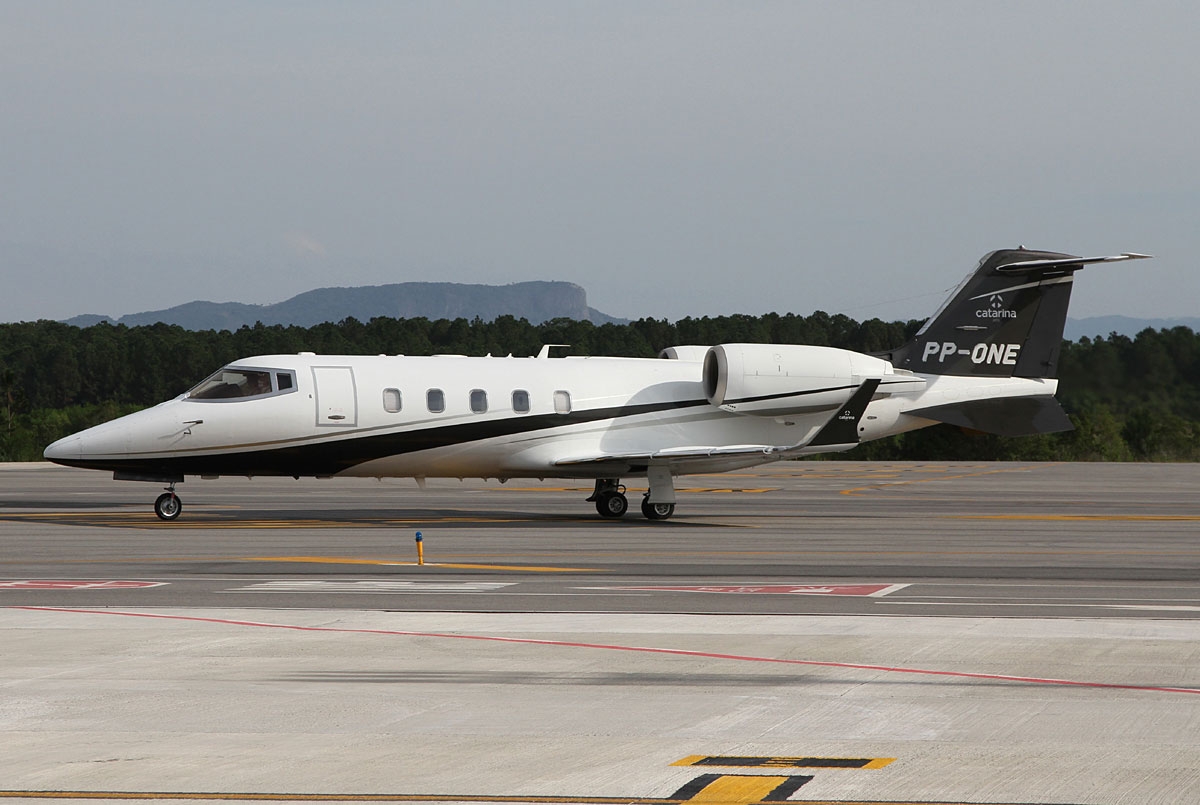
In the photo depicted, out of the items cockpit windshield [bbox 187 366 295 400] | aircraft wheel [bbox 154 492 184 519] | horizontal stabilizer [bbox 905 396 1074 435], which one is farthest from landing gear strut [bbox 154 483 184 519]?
horizontal stabilizer [bbox 905 396 1074 435]

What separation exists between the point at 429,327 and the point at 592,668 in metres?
106

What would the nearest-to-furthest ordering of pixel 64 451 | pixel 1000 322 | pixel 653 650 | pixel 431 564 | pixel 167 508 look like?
pixel 653 650 → pixel 431 564 → pixel 64 451 → pixel 167 508 → pixel 1000 322

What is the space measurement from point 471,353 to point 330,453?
7898 centimetres

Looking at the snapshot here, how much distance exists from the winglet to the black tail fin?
4.50 metres

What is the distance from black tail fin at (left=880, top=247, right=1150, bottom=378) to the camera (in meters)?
32.1

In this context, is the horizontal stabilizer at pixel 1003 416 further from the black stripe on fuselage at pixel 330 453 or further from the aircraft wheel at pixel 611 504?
the black stripe on fuselage at pixel 330 453

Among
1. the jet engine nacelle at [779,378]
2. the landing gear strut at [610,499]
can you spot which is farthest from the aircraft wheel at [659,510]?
the jet engine nacelle at [779,378]

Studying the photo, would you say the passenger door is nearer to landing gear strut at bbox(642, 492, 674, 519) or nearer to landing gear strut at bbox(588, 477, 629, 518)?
landing gear strut at bbox(588, 477, 629, 518)

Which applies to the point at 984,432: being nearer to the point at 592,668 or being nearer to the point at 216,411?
the point at 216,411

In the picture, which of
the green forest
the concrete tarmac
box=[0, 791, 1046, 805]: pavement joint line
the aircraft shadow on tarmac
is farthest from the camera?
the green forest

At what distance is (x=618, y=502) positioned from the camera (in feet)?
99.3

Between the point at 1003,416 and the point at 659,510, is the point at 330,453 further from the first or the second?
the point at 1003,416

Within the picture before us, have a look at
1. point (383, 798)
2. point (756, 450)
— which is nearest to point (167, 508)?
point (756, 450)

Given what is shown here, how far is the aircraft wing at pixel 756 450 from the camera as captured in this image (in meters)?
28.0
